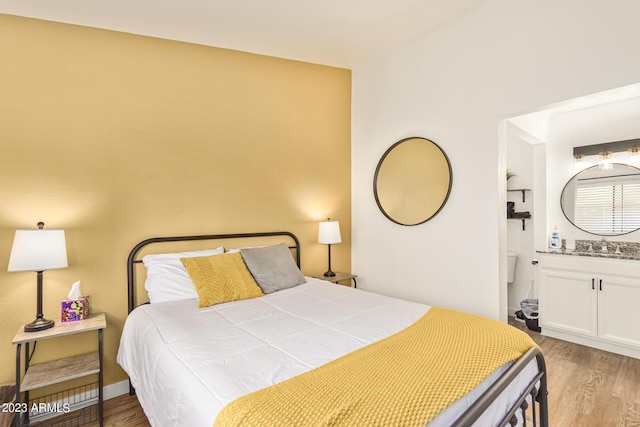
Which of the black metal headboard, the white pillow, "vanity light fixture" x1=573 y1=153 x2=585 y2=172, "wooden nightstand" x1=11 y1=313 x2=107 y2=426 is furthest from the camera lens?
"vanity light fixture" x1=573 y1=153 x2=585 y2=172

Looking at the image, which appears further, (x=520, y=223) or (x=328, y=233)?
(x=520, y=223)

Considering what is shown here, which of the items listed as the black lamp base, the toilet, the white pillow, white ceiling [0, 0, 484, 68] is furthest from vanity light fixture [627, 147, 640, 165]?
the black lamp base

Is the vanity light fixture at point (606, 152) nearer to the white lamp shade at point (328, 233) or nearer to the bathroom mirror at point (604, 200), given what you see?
the bathroom mirror at point (604, 200)

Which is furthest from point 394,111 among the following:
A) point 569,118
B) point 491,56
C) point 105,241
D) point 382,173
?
point 105,241

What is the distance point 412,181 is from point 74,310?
2.99 metres

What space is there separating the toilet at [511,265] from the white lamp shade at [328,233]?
2.30 meters

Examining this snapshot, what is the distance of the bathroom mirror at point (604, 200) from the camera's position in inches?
128

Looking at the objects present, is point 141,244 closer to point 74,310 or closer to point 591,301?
point 74,310

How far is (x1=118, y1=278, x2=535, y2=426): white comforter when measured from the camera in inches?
48.3

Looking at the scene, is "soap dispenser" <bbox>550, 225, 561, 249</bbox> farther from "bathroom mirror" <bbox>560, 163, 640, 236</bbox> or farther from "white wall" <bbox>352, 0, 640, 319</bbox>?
"white wall" <bbox>352, 0, 640, 319</bbox>

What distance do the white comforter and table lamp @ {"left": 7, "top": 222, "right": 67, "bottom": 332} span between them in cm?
53

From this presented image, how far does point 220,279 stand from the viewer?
238 cm

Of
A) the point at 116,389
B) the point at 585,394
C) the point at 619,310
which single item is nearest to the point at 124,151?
the point at 116,389

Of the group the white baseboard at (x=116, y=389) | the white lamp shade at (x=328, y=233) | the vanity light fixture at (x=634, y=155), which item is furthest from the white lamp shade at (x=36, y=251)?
the vanity light fixture at (x=634, y=155)
